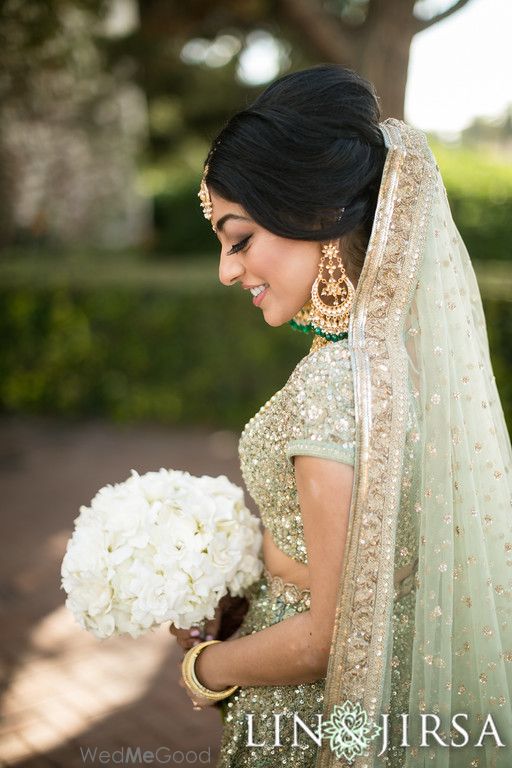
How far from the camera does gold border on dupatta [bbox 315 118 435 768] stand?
1.49 metres

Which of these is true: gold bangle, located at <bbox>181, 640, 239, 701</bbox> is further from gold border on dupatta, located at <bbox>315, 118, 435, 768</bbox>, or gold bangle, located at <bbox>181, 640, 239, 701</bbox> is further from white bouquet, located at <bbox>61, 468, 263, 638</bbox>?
gold border on dupatta, located at <bbox>315, 118, 435, 768</bbox>

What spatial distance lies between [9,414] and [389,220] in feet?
26.1

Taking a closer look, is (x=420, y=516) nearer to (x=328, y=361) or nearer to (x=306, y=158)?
(x=328, y=361)

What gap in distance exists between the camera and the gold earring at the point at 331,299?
1.65 metres

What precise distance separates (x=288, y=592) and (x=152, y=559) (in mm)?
353

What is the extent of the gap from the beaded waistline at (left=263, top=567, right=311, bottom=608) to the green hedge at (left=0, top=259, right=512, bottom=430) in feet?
20.5

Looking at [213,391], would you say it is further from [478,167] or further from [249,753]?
[478,167]

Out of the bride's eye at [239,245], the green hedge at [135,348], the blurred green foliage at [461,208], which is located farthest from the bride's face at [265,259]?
the blurred green foliage at [461,208]

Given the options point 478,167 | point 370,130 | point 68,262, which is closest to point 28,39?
point 68,262

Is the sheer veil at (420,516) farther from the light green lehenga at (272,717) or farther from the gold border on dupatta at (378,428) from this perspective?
the light green lehenga at (272,717)

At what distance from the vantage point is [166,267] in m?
9.58

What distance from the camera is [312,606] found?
1.52 m

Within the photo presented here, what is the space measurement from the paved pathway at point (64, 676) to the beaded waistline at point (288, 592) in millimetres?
1440

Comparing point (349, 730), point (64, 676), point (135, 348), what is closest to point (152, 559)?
point (349, 730)
